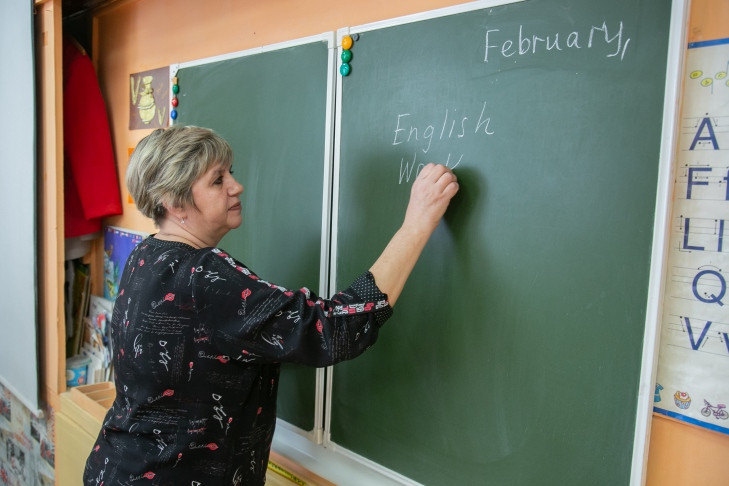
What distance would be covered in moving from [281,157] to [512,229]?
2.38 feet

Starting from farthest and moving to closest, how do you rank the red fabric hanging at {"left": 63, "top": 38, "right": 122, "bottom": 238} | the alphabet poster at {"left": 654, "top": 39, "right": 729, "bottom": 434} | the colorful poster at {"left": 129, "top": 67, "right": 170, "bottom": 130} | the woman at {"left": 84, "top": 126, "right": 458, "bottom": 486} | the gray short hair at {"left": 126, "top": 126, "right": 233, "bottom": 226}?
the red fabric hanging at {"left": 63, "top": 38, "right": 122, "bottom": 238}, the colorful poster at {"left": 129, "top": 67, "right": 170, "bottom": 130}, the gray short hair at {"left": 126, "top": 126, "right": 233, "bottom": 226}, the woman at {"left": 84, "top": 126, "right": 458, "bottom": 486}, the alphabet poster at {"left": 654, "top": 39, "right": 729, "bottom": 434}

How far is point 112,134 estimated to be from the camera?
2262 mm

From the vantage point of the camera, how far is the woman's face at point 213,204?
1.11 meters

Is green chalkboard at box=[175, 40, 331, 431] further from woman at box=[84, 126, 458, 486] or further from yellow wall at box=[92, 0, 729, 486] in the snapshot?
woman at box=[84, 126, 458, 486]

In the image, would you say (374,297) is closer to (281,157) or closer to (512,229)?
(512,229)

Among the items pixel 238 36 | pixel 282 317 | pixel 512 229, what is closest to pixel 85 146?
pixel 238 36

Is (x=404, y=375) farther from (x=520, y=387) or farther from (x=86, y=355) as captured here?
(x=86, y=355)

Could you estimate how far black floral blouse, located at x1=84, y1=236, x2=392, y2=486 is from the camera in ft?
3.07

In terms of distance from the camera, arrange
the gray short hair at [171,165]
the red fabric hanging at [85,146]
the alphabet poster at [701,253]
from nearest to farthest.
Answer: the alphabet poster at [701,253] → the gray short hair at [171,165] → the red fabric hanging at [85,146]

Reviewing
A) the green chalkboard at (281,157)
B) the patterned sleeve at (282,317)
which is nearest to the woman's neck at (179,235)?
the patterned sleeve at (282,317)

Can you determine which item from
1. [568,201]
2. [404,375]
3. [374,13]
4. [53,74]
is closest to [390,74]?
[374,13]

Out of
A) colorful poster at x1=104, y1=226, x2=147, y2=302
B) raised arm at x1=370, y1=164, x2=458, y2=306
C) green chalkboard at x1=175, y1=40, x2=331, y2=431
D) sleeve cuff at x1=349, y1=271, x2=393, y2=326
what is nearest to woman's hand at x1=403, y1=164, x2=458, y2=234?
raised arm at x1=370, y1=164, x2=458, y2=306

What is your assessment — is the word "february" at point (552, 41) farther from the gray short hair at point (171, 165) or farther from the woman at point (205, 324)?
the gray short hair at point (171, 165)

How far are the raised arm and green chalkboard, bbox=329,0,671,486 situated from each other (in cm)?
6
